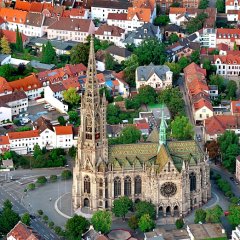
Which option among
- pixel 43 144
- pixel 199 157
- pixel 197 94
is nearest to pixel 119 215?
pixel 199 157

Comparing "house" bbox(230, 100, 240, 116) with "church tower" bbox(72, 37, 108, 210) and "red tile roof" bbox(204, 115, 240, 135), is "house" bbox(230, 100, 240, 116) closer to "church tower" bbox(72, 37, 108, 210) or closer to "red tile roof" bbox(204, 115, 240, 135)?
"red tile roof" bbox(204, 115, 240, 135)

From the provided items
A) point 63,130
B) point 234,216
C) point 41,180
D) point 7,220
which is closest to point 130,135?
point 63,130

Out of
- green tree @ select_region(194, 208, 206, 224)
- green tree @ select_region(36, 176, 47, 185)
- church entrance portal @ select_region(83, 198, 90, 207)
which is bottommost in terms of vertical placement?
green tree @ select_region(194, 208, 206, 224)

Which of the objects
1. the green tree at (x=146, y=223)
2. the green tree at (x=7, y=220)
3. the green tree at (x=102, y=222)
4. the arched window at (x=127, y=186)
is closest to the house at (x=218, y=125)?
the arched window at (x=127, y=186)

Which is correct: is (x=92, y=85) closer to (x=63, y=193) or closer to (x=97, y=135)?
(x=97, y=135)

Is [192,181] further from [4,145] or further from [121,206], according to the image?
[4,145]

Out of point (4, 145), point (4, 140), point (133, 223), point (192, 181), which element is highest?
point (4, 140)

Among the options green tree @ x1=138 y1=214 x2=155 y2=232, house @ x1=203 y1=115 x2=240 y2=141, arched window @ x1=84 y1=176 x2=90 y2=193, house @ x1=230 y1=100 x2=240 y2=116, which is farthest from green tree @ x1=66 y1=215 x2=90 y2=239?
house @ x1=230 y1=100 x2=240 y2=116
